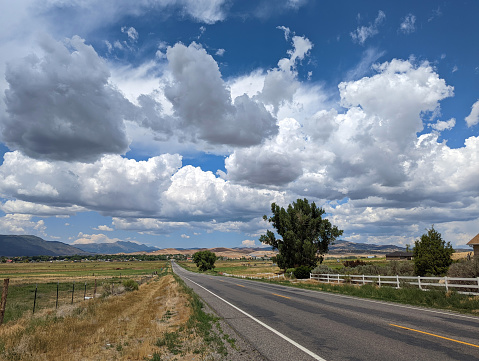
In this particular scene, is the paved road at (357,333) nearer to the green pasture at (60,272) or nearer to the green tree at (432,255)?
the green tree at (432,255)

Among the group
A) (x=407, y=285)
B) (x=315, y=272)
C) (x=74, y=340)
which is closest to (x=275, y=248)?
(x=315, y=272)

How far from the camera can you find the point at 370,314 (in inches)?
516

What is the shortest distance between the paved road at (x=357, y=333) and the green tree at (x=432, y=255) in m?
19.6

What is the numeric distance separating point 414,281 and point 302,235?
1161 inches

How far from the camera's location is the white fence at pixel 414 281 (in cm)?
1806

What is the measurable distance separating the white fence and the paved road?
5.30 metres

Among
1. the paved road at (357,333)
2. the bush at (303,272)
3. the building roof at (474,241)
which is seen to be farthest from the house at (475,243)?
the paved road at (357,333)

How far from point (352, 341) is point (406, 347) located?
1.33 metres

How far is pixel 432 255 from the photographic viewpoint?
30.8m

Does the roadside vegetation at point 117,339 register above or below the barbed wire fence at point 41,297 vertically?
above

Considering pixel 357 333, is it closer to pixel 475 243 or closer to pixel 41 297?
pixel 41 297

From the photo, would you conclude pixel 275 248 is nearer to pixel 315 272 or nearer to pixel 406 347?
pixel 315 272

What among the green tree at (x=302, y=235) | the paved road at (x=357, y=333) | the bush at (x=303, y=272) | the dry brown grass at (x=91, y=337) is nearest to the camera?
the paved road at (x=357, y=333)

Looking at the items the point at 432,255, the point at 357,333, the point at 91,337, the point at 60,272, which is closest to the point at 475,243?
the point at 432,255
